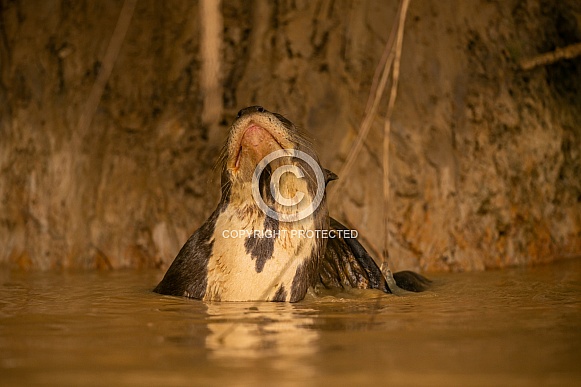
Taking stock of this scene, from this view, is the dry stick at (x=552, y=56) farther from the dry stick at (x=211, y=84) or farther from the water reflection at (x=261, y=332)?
the water reflection at (x=261, y=332)

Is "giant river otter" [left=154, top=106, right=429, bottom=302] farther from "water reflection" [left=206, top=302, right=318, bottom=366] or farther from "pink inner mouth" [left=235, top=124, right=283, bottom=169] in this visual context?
"water reflection" [left=206, top=302, right=318, bottom=366]

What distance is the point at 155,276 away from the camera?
5.83m

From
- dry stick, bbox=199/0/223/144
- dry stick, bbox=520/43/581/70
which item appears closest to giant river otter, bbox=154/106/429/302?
dry stick, bbox=199/0/223/144

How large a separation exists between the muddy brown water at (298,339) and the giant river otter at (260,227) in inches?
7.1

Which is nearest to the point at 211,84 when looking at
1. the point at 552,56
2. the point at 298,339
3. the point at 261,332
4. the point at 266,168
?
the point at 266,168

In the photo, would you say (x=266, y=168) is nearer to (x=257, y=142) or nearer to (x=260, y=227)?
(x=257, y=142)

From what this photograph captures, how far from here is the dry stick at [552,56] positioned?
6.43 meters

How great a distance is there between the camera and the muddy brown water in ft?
7.53

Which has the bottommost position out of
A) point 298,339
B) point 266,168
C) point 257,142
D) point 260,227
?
point 298,339

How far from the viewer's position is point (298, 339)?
288 cm

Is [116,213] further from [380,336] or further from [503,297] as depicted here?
[380,336]

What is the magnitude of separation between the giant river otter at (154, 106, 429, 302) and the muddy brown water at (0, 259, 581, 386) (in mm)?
180

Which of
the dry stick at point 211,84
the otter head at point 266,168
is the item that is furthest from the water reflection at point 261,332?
the dry stick at point 211,84

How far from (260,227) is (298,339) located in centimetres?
163
